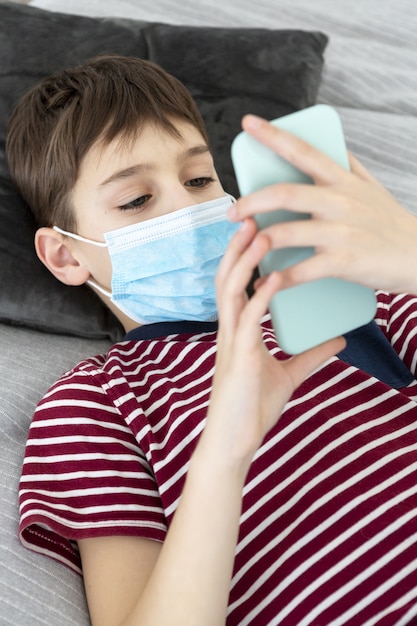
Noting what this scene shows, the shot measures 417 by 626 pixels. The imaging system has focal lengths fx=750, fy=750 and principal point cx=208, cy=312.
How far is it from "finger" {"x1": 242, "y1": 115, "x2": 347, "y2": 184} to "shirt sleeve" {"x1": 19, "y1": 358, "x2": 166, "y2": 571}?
50 cm

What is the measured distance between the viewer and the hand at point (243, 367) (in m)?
0.74

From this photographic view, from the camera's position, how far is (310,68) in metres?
1.72

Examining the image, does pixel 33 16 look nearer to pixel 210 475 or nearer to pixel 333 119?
pixel 333 119

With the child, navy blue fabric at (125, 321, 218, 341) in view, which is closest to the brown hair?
the child

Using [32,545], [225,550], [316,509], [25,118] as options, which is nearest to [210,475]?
[225,550]

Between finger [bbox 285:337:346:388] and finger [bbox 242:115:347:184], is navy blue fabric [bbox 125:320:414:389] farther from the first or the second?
finger [bbox 242:115:347:184]

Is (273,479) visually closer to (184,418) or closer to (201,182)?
A: (184,418)

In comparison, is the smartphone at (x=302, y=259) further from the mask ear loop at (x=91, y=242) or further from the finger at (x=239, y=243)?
the mask ear loop at (x=91, y=242)

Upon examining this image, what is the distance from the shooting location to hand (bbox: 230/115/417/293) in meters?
0.73

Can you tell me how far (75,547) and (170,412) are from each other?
234 mm

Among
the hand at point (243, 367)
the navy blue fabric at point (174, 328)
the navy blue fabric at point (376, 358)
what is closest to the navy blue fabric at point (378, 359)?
the navy blue fabric at point (376, 358)

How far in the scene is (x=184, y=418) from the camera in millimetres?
1067

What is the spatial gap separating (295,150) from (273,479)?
449 mm

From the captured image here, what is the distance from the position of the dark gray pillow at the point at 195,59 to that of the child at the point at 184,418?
207 millimetres
